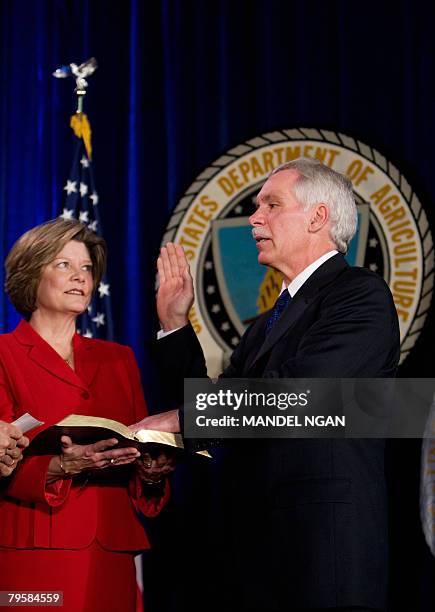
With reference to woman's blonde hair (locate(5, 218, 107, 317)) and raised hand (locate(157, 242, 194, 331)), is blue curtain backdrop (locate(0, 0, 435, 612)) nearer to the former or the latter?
woman's blonde hair (locate(5, 218, 107, 317))

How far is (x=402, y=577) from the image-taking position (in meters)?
3.42

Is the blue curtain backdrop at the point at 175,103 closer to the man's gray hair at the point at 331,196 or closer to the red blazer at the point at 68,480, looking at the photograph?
the red blazer at the point at 68,480

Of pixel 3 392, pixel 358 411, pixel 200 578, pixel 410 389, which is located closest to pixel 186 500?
pixel 200 578

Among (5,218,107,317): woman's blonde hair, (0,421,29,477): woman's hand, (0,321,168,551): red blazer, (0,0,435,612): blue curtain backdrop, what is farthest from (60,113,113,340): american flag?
(0,421,29,477): woman's hand

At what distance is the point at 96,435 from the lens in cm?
209

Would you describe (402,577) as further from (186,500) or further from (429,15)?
(429,15)

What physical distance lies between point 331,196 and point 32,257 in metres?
0.91

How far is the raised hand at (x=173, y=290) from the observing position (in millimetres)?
2445

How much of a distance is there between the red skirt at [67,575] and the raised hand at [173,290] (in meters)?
0.62

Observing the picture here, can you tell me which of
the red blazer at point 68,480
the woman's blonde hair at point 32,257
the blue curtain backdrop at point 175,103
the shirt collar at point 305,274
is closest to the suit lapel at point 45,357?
the red blazer at point 68,480

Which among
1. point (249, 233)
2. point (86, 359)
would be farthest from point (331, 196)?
point (249, 233)

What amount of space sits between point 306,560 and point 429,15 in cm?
265

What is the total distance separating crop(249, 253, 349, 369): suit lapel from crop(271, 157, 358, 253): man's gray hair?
106 millimetres

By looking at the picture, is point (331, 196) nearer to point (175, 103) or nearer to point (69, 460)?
point (69, 460)
